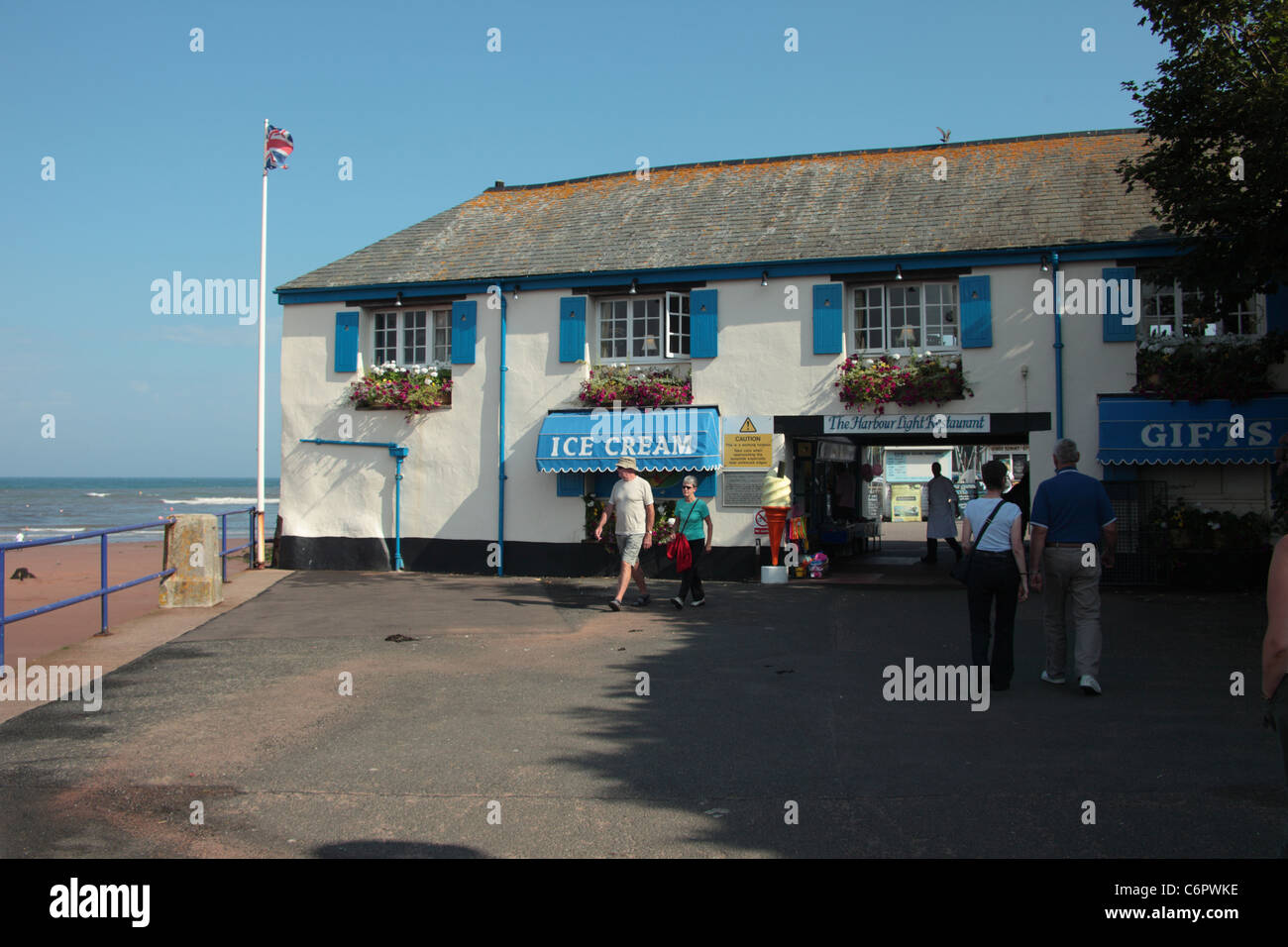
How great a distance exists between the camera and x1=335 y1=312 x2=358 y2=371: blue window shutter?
18.5m

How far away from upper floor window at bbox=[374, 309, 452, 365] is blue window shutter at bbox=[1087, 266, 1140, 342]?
10.4m

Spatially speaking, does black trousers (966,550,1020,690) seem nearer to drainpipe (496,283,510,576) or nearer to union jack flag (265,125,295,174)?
drainpipe (496,283,510,576)

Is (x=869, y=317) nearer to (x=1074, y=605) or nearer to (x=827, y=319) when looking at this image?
(x=827, y=319)

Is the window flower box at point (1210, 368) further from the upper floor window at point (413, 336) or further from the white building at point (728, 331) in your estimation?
the upper floor window at point (413, 336)

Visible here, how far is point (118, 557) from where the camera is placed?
84.5 ft

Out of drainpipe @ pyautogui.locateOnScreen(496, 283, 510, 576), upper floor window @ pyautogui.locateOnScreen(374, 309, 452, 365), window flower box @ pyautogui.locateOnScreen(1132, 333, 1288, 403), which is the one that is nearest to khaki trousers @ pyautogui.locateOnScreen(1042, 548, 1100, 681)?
window flower box @ pyautogui.locateOnScreen(1132, 333, 1288, 403)

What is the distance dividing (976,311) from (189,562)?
37.0 feet

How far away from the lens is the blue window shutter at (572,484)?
17281 mm

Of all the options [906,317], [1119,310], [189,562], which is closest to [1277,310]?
[1119,310]

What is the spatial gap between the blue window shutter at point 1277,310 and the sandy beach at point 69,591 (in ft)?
50.1

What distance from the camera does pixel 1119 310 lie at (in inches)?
591

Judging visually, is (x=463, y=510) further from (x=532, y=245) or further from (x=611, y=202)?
(x=611, y=202)

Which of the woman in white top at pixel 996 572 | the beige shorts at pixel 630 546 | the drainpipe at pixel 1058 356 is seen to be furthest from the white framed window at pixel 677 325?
the woman in white top at pixel 996 572
